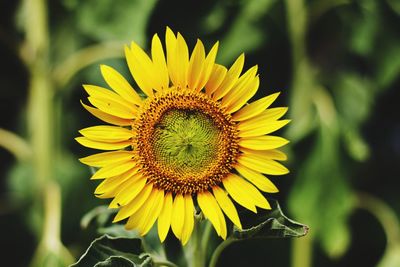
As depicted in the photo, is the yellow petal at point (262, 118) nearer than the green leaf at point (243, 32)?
Yes

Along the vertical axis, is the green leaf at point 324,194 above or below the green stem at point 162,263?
above

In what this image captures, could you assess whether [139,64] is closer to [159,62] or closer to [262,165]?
[159,62]

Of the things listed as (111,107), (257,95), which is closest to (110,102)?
(111,107)

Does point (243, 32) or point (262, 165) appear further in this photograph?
point (243, 32)

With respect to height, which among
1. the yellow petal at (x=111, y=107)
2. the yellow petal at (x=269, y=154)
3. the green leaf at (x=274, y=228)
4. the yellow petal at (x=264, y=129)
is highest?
the yellow petal at (x=111, y=107)

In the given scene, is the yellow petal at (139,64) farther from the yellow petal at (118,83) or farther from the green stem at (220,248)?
the green stem at (220,248)

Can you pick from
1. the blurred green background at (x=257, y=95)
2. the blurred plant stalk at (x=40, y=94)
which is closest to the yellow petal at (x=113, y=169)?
the blurred green background at (x=257, y=95)

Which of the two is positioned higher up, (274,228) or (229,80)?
(229,80)

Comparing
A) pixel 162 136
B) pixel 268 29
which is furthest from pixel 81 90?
pixel 162 136
